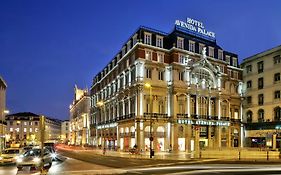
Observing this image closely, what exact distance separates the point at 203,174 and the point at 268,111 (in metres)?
55.7

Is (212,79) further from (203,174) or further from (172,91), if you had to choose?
(203,174)

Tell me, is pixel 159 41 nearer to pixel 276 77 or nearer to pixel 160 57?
pixel 160 57

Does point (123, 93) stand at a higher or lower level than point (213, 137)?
higher

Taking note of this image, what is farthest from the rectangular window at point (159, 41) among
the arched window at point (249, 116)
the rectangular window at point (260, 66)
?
the arched window at point (249, 116)

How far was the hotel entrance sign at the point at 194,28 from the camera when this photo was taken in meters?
74.4

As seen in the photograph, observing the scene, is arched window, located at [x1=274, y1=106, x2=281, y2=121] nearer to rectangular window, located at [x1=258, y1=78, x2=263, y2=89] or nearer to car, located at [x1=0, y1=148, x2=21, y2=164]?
rectangular window, located at [x1=258, y1=78, x2=263, y2=89]

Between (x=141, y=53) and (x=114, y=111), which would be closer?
(x=141, y=53)

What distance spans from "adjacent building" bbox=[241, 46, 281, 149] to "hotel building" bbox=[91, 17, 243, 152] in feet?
7.70

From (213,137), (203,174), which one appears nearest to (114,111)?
(213,137)

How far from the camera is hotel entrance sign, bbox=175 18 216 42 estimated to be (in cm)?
7444

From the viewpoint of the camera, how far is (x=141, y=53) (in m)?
67.5

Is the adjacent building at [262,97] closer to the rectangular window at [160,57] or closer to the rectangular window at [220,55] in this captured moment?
the rectangular window at [220,55]

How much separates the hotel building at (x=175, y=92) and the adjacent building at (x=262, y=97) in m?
2.35

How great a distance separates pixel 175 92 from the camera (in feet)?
230
